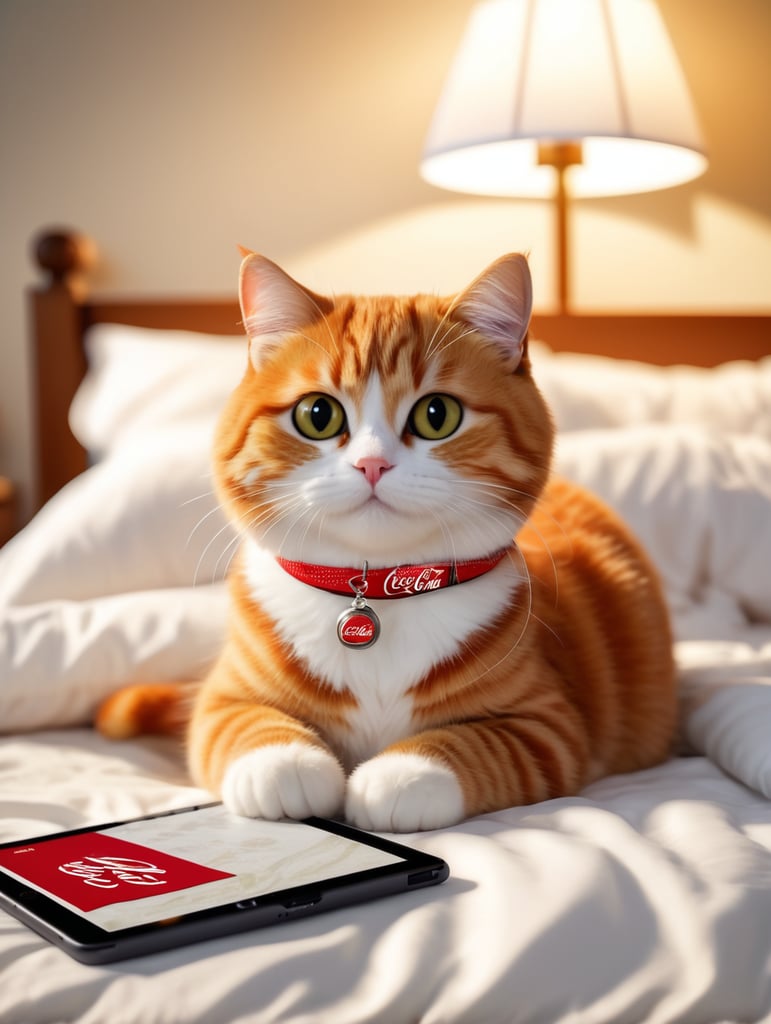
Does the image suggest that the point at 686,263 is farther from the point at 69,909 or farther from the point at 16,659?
the point at 69,909

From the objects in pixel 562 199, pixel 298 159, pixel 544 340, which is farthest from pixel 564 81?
pixel 298 159

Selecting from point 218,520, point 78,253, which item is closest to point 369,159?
point 78,253

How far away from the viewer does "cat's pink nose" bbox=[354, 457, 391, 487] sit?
81 centimetres

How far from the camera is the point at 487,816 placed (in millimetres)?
869

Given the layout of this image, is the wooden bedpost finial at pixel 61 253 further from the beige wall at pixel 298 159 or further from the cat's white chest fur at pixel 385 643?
the cat's white chest fur at pixel 385 643

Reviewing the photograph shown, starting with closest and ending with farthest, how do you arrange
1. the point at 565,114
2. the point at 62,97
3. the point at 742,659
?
1. the point at 742,659
2. the point at 565,114
3. the point at 62,97

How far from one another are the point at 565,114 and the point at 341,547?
1.24 metres

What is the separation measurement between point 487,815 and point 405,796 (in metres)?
0.10

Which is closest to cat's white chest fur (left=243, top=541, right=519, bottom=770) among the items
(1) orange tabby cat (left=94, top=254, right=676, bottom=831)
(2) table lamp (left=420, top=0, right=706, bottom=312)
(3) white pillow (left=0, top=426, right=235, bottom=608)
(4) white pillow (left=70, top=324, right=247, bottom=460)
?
(1) orange tabby cat (left=94, top=254, right=676, bottom=831)

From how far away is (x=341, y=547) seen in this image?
89 centimetres

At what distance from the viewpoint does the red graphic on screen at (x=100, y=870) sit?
0.69 meters

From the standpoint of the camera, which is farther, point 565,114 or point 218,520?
point 565,114

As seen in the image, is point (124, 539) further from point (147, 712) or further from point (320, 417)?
point (320, 417)

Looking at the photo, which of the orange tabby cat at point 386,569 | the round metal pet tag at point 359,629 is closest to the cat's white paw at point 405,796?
the orange tabby cat at point 386,569
